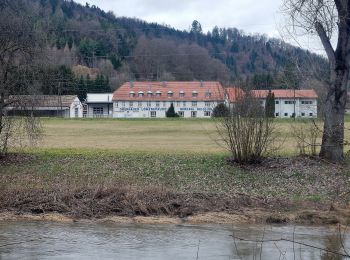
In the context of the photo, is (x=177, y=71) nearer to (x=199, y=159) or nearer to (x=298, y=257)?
(x=199, y=159)

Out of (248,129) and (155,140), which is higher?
(248,129)

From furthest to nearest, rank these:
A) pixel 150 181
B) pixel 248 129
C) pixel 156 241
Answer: pixel 248 129
pixel 150 181
pixel 156 241

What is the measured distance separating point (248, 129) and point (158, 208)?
910 cm

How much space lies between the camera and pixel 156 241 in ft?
47.8

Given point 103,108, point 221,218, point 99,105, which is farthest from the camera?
point 103,108

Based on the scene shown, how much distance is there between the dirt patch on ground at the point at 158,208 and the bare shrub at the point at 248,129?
632 centimetres

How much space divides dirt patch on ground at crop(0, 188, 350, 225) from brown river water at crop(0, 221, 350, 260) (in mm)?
926

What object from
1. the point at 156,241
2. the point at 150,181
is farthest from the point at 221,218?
the point at 150,181

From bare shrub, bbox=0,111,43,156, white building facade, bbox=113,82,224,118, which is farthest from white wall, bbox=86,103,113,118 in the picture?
bare shrub, bbox=0,111,43,156

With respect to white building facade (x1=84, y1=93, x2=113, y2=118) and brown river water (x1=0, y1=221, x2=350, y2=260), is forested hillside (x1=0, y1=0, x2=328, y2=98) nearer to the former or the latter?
white building facade (x1=84, y1=93, x2=113, y2=118)

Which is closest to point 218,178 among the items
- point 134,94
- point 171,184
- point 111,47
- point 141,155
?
point 171,184

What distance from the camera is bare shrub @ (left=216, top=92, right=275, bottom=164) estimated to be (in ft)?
87.2

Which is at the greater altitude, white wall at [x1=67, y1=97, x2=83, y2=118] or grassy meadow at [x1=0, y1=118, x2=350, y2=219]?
white wall at [x1=67, y1=97, x2=83, y2=118]

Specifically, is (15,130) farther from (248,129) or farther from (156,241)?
(156,241)
